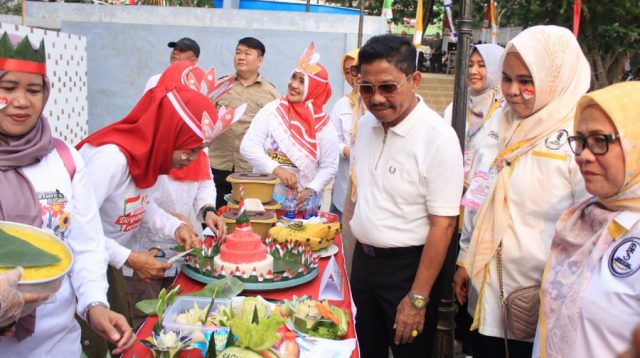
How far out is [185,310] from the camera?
6.21 feet

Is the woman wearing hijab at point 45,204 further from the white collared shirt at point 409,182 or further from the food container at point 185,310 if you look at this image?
the white collared shirt at point 409,182

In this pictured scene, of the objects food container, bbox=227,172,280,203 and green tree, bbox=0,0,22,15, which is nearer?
food container, bbox=227,172,280,203

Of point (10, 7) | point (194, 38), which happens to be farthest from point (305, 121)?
point (10, 7)

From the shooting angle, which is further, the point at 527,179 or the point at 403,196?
the point at 403,196

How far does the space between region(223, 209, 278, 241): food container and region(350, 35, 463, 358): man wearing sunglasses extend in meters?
0.48

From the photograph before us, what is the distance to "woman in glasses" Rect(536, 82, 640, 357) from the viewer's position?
1537 millimetres

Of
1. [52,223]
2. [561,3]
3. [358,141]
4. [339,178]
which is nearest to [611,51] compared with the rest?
[561,3]

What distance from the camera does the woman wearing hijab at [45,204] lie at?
1588 mm

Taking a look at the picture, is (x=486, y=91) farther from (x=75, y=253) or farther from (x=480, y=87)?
(x=75, y=253)

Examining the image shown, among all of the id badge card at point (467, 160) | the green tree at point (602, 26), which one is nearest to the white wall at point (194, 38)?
the id badge card at point (467, 160)

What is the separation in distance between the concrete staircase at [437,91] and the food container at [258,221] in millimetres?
14533

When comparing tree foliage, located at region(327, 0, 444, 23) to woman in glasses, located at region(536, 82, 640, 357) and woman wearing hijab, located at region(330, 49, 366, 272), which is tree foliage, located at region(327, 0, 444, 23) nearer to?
woman wearing hijab, located at region(330, 49, 366, 272)

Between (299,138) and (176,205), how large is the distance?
1196 millimetres

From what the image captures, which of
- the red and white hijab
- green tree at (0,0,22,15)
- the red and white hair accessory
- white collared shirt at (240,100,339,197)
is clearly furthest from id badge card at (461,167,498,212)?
green tree at (0,0,22,15)
